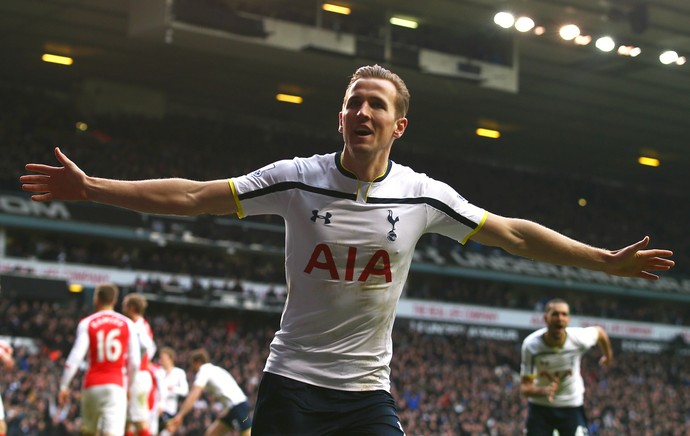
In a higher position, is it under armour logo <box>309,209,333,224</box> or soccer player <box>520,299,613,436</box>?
under armour logo <box>309,209,333,224</box>

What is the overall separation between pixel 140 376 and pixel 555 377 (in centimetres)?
511

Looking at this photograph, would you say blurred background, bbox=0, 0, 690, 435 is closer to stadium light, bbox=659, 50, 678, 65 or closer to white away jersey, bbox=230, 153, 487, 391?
stadium light, bbox=659, 50, 678, 65

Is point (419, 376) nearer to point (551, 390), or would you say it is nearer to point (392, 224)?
point (551, 390)

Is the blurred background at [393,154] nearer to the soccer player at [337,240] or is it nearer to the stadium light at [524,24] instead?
the stadium light at [524,24]

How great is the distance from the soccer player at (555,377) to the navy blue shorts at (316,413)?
6187 millimetres

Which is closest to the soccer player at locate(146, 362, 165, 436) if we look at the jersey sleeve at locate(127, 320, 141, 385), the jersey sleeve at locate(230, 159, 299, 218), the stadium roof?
the jersey sleeve at locate(127, 320, 141, 385)

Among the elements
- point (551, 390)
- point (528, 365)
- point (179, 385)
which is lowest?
point (179, 385)

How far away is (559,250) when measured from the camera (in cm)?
459

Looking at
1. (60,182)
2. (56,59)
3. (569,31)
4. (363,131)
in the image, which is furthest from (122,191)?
(56,59)

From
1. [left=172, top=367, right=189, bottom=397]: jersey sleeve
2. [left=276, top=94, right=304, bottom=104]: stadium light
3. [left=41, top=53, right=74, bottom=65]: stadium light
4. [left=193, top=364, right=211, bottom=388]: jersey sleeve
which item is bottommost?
[left=172, top=367, right=189, bottom=397]: jersey sleeve

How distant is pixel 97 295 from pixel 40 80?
27293 millimetres

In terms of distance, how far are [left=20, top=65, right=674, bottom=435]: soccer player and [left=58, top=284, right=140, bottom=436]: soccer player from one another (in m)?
6.97

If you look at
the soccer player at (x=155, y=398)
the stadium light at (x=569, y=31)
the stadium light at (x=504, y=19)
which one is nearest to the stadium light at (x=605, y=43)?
the stadium light at (x=569, y=31)

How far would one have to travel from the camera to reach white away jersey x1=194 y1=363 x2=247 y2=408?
13211 millimetres
